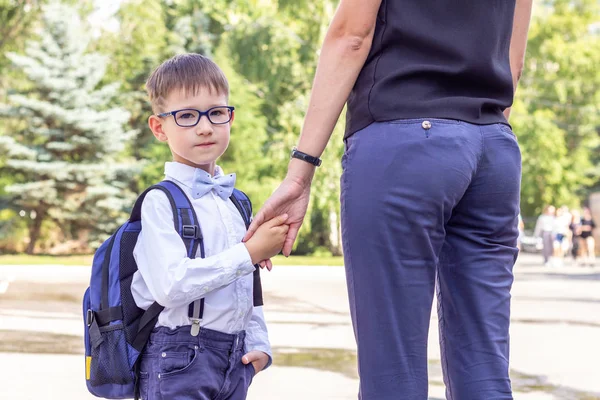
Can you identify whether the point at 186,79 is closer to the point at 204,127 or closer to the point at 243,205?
the point at 204,127

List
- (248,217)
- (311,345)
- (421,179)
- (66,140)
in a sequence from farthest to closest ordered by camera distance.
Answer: (66,140) → (311,345) → (248,217) → (421,179)

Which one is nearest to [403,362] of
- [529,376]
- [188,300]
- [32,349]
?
[188,300]

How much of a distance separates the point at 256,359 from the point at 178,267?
440 mm

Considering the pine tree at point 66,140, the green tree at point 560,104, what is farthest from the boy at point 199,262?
the green tree at point 560,104

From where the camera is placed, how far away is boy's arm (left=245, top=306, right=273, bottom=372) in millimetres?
3082

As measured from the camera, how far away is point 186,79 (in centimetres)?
314

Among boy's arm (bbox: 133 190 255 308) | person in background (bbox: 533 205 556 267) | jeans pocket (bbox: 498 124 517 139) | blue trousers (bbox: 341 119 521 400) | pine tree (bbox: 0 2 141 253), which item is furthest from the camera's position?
pine tree (bbox: 0 2 141 253)

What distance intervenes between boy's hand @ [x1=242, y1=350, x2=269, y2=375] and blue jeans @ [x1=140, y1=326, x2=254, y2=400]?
37mm

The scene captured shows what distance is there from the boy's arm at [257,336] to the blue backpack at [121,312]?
238 millimetres

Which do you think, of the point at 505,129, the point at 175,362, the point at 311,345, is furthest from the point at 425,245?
the point at 311,345

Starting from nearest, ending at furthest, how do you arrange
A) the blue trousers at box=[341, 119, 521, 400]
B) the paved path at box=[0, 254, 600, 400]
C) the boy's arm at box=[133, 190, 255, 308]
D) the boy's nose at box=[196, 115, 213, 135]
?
the blue trousers at box=[341, 119, 521, 400], the boy's arm at box=[133, 190, 255, 308], the boy's nose at box=[196, 115, 213, 135], the paved path at box=[0, 254, 600, 400]

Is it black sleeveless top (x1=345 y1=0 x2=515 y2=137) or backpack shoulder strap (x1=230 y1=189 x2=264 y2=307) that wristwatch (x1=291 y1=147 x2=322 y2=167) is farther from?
backpack shoulder strap (x1=230 y1=189 x2=264 y2=307)

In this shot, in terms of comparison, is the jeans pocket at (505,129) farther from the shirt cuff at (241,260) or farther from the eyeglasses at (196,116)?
the eyeglasses at (196,116)

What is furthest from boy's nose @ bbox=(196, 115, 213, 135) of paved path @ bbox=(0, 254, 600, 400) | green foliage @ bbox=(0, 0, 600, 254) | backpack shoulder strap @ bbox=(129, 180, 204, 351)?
green foliage @ bbox=(0, 0, 600, 254)
